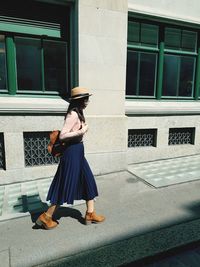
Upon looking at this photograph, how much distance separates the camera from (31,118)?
18.2 feet

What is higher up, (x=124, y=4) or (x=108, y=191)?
(x=124, y=4)

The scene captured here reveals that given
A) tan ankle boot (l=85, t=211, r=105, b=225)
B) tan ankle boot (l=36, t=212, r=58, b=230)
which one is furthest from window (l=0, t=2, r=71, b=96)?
tan ankle boot (l=85, t=211, r=105, b=225)

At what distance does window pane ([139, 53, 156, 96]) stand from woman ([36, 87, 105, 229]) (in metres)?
3.98

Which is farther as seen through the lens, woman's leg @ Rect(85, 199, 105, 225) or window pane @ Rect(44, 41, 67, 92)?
window pane @ Rect(44, 41, 67, 92)

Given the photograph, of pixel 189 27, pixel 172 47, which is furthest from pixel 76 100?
pixel 189 27

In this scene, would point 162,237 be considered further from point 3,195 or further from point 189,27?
point 189,27

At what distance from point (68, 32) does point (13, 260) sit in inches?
189

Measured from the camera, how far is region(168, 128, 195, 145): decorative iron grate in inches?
294

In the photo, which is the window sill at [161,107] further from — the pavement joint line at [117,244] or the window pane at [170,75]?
the pavement joint line at [117,244]

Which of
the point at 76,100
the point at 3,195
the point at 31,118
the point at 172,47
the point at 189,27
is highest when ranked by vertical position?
the point at 189,27

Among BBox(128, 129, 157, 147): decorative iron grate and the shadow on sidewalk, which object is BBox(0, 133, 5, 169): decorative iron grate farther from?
BBox(128, 129, 157, 147): decorative iron grate

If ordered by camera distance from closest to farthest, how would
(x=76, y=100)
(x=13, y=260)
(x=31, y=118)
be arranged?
(x=13, y=260)
(x=76, y=100)
(x=31, y=118)

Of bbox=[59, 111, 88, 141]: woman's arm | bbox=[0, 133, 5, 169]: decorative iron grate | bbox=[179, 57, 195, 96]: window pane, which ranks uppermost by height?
bbox=[179, 57, 195, 96]: window pane

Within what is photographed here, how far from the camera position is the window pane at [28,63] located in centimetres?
566
